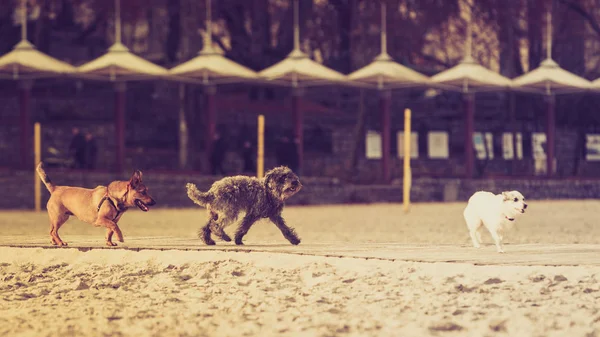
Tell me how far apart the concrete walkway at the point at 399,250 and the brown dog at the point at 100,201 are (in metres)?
0.81

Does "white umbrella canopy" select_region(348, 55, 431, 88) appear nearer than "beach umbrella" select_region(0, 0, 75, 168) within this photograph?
No

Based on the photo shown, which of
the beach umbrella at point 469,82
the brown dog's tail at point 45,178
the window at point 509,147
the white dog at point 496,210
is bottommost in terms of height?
the white dog at point 496,210

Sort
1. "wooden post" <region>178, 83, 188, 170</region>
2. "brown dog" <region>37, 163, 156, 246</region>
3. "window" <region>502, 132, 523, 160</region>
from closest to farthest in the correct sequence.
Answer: "brown dog" <region>37, 163, 156, 246</region>
"wooden post" <region>178, 83, 188, 170</region>
"window" <region>502, 132, 523, 160</region>

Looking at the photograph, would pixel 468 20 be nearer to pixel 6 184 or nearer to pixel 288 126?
pixel 288 126

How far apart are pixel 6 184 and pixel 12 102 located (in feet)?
35.0

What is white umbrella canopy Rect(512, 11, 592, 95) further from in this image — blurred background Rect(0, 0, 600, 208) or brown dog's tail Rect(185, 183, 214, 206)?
brown dog's tail Rect(185, 183, 214, 206)

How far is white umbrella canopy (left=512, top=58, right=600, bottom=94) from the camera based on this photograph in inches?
1355

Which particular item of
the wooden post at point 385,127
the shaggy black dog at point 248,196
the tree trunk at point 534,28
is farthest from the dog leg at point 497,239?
the tree trunk at point 534,28

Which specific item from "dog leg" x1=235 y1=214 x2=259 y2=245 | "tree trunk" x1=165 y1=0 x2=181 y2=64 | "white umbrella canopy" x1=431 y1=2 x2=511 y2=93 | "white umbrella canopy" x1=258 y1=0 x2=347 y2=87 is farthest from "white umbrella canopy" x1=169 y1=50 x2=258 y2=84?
"dog leg" x1=235 y1=214 x2=259 y2=245

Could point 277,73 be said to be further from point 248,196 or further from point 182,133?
point 248,196

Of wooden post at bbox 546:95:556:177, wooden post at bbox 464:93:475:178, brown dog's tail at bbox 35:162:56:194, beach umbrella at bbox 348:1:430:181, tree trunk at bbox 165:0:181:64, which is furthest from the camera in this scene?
tree trunk at bbox 165:0:181:64

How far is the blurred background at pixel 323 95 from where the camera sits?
107 ft

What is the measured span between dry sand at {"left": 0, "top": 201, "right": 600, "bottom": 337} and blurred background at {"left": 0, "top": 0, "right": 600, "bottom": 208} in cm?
1759

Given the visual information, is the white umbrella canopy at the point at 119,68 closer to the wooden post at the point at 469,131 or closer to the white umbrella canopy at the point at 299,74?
the white umbrella canopy at the point at 299,74
